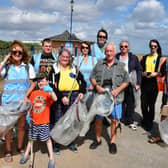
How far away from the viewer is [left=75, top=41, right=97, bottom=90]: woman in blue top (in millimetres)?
3857

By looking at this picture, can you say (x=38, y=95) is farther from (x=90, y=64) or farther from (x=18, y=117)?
(x=90, y=64)

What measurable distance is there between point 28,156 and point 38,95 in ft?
3.04

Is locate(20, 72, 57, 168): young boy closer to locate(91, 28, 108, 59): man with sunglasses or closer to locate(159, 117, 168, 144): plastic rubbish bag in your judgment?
locate(91, 28, 108, 59): man with sunglasses

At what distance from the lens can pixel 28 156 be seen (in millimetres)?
3363

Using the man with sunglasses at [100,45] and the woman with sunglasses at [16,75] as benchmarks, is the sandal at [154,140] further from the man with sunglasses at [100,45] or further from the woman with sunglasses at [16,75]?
the woman with sunglasses at [16,75]

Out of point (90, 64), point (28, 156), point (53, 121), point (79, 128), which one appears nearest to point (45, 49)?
point (90, 64)

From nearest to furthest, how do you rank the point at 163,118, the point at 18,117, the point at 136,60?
the point at 18,117, the point at 163,118, the point at 136,60

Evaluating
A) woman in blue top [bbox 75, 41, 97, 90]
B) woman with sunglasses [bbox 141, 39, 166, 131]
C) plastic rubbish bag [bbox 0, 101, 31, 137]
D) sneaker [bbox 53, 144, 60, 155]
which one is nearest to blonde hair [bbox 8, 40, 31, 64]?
plastic rubbish bag [bbox 0, 101, 31, 137]

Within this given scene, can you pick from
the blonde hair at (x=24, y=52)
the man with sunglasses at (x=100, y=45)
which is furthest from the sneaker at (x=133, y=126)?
the blonde hair at (x=24, y=52)

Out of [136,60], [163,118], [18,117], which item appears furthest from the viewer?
[136,60]

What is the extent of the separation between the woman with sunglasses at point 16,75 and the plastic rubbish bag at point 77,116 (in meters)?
0.59

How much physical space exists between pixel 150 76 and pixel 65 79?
1723 mm

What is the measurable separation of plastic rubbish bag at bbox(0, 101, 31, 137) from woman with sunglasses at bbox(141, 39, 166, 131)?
238cm

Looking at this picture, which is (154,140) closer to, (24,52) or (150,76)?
(150,76)
